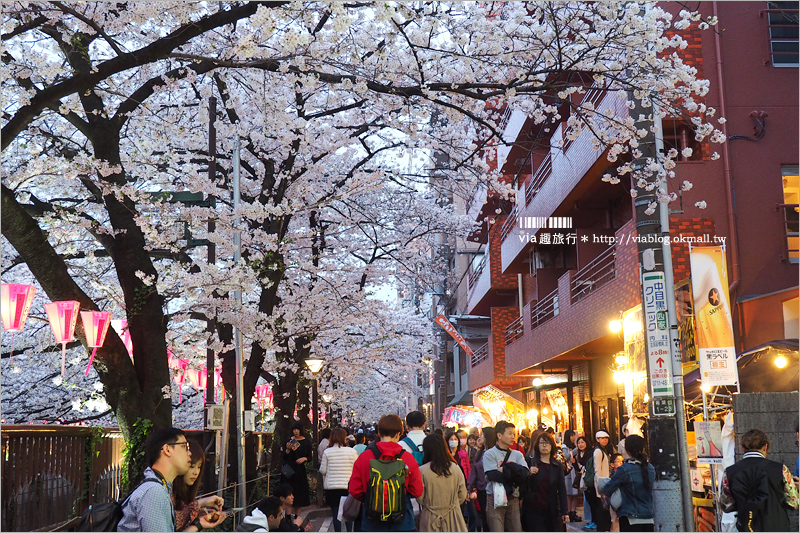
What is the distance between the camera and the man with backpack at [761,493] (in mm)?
6895

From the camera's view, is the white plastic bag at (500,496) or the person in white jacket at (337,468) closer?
the white plastic bag at (500,496)

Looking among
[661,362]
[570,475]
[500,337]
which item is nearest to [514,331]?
[500,337]

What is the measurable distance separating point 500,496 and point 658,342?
113 inches

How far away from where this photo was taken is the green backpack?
22.8 feet

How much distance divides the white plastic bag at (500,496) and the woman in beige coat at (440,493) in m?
1.23

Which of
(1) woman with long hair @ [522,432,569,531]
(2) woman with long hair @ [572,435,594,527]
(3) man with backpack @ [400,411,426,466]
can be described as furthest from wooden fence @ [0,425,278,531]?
(2) woman with long hair @ [572,435,594,527]

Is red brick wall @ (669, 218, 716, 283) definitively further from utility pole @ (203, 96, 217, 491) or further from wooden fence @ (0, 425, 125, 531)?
wooden fence @ (0, 425, 125, 531)

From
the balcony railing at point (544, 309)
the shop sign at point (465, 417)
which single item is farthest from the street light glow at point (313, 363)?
the balcony railing at point (544, 309)

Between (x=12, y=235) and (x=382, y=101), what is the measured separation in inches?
185

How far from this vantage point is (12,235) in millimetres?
9172

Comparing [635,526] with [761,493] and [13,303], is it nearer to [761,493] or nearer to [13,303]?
[761,493]

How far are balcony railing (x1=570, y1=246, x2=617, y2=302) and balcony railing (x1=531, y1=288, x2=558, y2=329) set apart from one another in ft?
7.35

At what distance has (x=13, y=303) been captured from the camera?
31.6ft

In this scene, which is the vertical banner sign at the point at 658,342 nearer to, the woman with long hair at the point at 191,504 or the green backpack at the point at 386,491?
the green backpack at the point at 386,491
